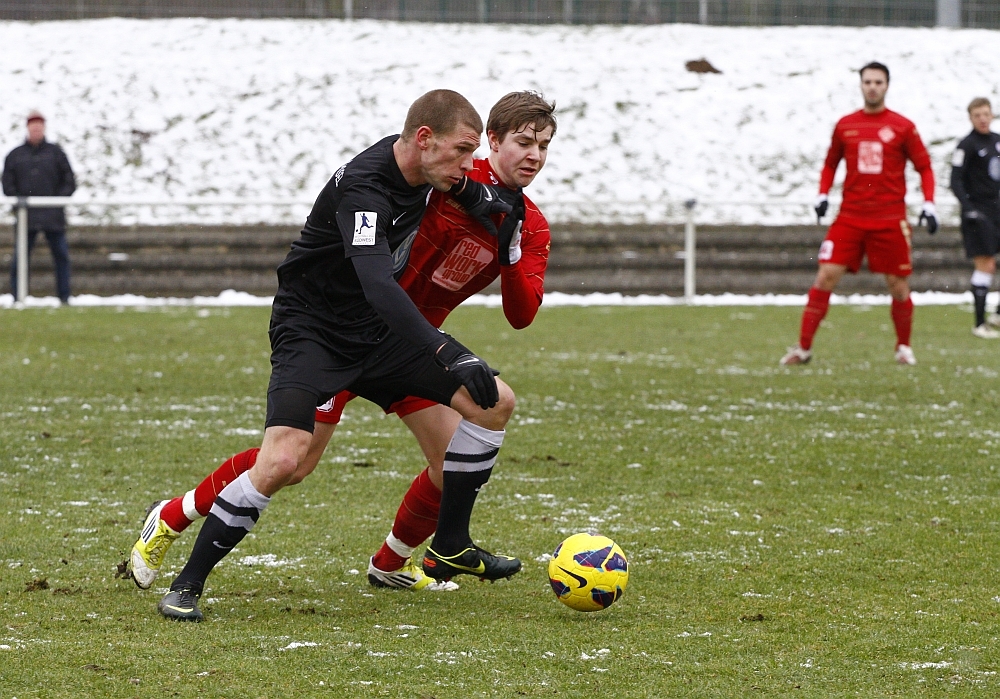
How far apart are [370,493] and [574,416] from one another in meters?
2.46

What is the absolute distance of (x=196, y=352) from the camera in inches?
→ 451

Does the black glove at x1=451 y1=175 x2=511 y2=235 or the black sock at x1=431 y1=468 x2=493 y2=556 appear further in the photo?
the black sock at x1=431 y1=468 x2=493 y2=556

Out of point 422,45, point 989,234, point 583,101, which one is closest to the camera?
point 989,234

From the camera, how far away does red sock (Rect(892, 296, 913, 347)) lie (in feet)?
35.4

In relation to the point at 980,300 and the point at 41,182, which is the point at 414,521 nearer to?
the point at 980,300

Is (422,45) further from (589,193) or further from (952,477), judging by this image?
(952,477)

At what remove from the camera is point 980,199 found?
13406 millimetres

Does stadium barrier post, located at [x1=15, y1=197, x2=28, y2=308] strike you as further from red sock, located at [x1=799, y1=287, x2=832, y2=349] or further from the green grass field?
red sock, located at [x1=799, y1=287, x2=832, y2=349]

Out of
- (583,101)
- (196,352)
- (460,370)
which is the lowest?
(196,352)

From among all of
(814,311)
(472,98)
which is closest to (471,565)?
(814,311)

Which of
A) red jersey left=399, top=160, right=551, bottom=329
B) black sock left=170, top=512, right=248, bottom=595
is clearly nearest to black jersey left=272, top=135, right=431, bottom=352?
red jersey left=399, top=160, right=551, bottom=329

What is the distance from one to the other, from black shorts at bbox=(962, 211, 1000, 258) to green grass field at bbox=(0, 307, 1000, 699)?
308cm

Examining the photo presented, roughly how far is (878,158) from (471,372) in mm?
7703

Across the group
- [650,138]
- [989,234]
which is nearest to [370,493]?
[989,234]
